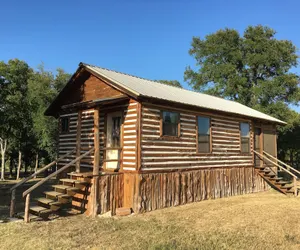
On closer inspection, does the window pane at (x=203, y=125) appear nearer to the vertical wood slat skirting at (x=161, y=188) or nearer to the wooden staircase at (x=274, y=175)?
the vertical wood slat skirting at (x=161, y=188)

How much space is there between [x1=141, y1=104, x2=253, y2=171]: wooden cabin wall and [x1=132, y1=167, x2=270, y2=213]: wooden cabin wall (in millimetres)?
326

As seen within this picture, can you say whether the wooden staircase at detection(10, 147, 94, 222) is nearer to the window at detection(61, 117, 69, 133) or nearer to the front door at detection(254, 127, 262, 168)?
the window at detection(61, 117, 69, 133)

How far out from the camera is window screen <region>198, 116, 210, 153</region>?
12812 mm

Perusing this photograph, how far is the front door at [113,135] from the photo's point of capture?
11.9m

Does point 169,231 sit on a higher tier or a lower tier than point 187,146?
lower

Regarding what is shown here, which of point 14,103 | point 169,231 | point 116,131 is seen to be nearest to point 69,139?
point 116,131

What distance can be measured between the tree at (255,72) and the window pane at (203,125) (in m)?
20.1

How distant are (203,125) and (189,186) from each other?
2.88 meters

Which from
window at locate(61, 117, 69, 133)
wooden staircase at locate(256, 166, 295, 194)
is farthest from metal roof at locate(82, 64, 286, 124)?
wooden staircase at locate(256, 166, 295, 194)

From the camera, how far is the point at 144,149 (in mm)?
10344

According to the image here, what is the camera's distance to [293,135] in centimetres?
3509

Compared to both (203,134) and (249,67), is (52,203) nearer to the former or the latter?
(203,134)

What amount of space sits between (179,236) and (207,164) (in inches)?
253

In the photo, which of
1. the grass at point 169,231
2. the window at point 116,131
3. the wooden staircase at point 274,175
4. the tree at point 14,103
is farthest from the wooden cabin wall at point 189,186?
the tree at point 14,103
